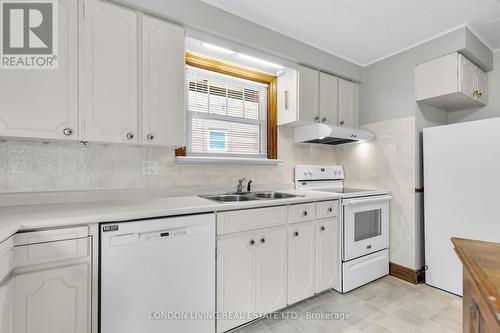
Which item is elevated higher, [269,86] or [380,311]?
[269,86]

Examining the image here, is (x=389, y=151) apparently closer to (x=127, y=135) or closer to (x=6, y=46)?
(x=127, y=135)

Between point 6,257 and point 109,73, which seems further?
point 109,73

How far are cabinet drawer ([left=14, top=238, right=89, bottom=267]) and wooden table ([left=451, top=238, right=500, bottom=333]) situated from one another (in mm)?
1553

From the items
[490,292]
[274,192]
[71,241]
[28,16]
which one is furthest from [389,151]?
[28,16]

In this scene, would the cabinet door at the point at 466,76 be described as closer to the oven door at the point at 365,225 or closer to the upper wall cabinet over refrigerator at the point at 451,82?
the upper wall cabinet over refrigerator at the point at 451,82

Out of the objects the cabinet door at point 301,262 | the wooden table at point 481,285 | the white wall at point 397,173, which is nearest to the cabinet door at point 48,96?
the cabinet door at point 301,262

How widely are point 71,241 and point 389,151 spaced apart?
116 inches

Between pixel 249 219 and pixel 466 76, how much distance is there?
2540 millimetres

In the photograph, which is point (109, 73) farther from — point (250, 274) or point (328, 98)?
point (328, 98)

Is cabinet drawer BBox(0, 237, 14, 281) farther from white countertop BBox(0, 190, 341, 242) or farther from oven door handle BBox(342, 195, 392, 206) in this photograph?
oven door handle BBox(342, 195, 392, 206)

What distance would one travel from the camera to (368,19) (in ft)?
7.07

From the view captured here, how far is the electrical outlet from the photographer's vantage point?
76.1 inches

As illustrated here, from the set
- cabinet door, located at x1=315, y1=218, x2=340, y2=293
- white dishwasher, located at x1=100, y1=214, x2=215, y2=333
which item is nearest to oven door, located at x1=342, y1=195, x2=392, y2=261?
cabinet door, located at x1=315, y1=218, x2=340, y2=293

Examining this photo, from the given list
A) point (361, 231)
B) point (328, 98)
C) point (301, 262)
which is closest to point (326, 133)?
point (328, 98)
